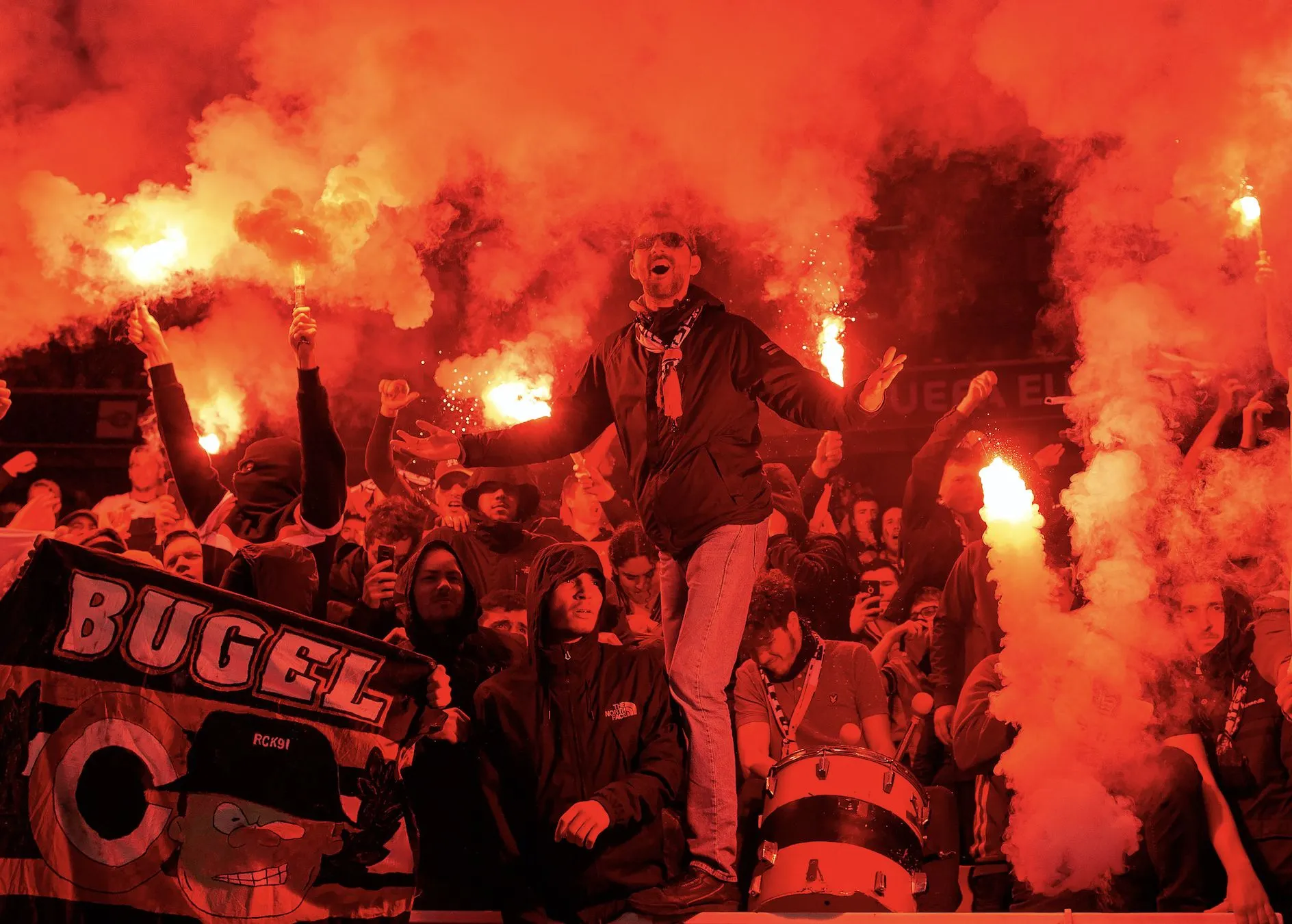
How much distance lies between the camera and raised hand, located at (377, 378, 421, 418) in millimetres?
6332

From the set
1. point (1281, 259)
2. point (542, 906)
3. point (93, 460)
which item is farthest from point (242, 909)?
point (1281, 259)

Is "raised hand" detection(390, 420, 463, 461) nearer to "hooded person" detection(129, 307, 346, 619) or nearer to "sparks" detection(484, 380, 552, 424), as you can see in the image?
"hooded person" detection(129, 307, 346, 619)

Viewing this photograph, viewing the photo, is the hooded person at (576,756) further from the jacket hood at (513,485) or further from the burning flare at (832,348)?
the burning flare at (832,348)

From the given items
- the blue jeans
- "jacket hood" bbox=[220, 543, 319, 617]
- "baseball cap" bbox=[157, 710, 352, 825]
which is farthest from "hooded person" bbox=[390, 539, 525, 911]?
the blue jeans

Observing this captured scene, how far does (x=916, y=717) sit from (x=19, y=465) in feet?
15.2

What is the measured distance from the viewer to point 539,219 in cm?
693

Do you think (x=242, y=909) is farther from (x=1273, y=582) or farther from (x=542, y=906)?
(x=1273, y=582)

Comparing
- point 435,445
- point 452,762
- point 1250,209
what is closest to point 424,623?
point 452,762

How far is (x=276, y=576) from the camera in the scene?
242 inches

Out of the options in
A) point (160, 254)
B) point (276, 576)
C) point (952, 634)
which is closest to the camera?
point (952, 634)

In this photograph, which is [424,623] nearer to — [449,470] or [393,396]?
[449,470]

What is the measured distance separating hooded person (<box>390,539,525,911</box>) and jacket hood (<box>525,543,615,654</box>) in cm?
38

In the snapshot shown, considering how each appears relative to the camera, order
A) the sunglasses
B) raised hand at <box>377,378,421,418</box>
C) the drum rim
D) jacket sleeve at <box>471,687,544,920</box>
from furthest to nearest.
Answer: raised hand at <box>377,378,421,418</box>, the sunglasses, jacket sleeve at <box>471,687,544,920</box>, the drum rim

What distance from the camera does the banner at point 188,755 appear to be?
198 inches
